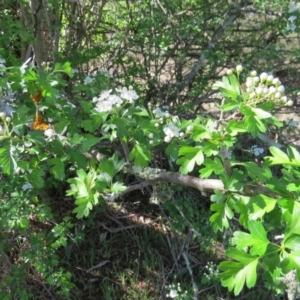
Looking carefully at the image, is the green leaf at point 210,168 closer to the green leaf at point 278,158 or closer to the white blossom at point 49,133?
the green leaf at point 278,158

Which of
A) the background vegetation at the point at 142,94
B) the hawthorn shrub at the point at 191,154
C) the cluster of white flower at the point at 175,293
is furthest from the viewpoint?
the background vegetation at the point at 142,94

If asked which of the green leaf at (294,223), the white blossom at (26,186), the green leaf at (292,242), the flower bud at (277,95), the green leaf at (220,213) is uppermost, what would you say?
the flower bud at (277,95)

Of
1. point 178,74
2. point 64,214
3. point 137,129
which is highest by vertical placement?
point 137,129

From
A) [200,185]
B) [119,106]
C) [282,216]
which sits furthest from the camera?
[200,185]

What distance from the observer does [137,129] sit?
6.28ft

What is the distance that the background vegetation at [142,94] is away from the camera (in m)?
3.20

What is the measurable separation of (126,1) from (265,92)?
2.40 m

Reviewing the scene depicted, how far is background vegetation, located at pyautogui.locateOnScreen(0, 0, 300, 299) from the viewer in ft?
10.5

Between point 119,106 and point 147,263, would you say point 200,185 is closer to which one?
point 119,106

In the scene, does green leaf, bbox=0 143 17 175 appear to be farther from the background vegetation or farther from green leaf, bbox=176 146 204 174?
the background vegetation

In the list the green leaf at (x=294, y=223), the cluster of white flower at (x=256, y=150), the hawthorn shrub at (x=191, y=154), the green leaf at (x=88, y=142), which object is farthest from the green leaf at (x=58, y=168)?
the cluster of white flower at (x=256, y=150)

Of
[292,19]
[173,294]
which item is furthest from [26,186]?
[292,19]

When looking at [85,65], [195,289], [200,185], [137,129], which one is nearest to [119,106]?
[137,129]

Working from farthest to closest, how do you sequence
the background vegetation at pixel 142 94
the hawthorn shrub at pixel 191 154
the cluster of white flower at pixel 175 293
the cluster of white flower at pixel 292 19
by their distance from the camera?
the cluster of white flower at pixel 292 19
the background vegetation at pixel 142 94
the cluster of white flower at pixel 175 293
the hawthorn shrub at pixel 191 154
